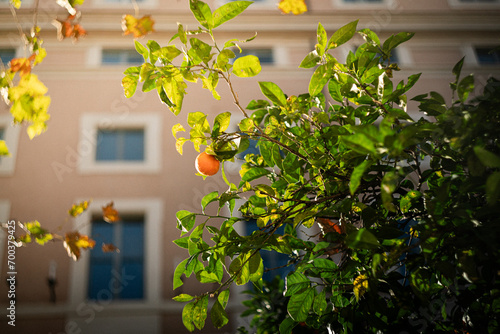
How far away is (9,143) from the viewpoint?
252 inches

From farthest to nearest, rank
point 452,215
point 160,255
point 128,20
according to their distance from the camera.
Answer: point 160,255, point 128,20, point 452,215

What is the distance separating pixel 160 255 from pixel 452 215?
17.2 feet

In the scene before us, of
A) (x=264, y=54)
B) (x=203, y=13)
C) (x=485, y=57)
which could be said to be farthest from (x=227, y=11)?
(x=485, y=57)

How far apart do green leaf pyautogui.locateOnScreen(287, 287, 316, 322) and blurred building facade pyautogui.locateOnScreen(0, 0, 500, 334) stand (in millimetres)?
4491

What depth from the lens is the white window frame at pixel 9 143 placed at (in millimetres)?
6199

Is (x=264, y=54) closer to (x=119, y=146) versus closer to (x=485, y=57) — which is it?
(x=119, y=146)

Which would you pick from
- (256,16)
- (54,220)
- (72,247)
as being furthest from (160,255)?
(256,16)

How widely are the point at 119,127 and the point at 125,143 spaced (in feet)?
1.13

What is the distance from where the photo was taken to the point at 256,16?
7.78 metres

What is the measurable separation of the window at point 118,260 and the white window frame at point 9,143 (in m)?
1.72

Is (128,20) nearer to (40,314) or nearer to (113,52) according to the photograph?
(40,314)

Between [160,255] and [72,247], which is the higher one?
[72,247]

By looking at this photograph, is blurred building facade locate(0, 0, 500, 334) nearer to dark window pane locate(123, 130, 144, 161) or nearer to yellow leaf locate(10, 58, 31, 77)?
dark window pane locate(123, 130, 144, 161)

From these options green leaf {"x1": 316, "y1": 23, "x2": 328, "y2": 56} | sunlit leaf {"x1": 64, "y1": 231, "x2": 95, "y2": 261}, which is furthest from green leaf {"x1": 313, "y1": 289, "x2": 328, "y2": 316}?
sunlit leaf {"x1": 64, "y1": 231, "x2": 95, "y2": 261}
